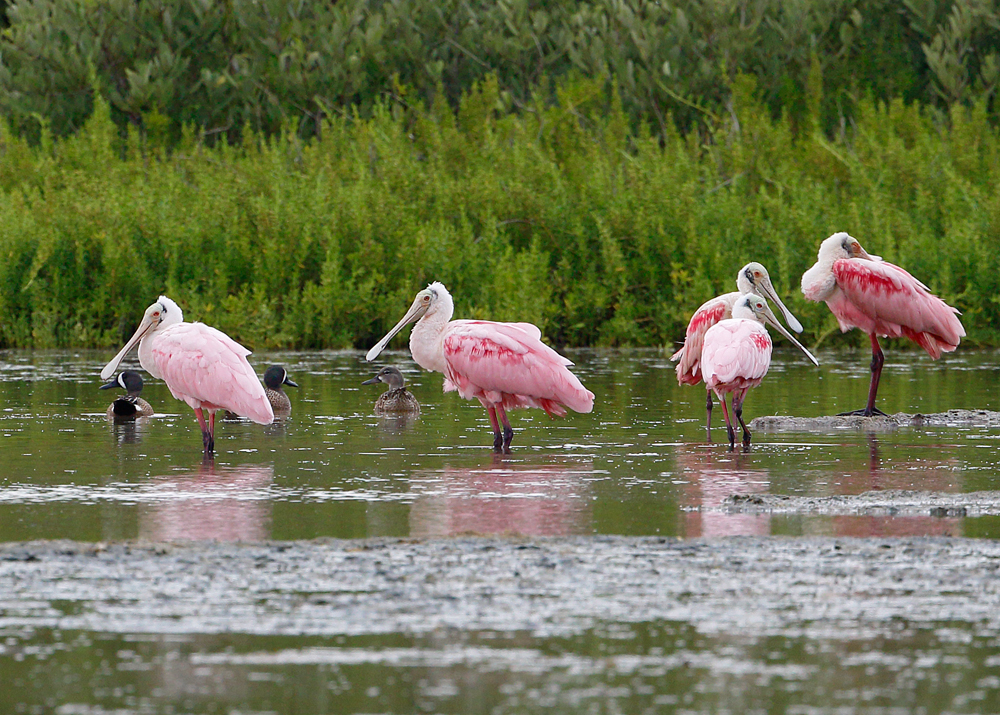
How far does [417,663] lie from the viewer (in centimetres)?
478

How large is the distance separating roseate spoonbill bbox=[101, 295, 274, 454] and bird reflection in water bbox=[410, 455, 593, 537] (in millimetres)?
1570

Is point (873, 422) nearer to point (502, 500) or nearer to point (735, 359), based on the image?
point (735, 359)

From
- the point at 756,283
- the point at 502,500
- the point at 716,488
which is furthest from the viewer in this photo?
the point at 756,283

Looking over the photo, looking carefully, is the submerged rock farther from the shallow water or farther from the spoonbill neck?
the spoonbill neck

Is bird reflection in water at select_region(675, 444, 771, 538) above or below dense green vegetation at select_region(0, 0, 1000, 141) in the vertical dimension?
below

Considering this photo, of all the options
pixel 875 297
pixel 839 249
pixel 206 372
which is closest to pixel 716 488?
pixel 206 372

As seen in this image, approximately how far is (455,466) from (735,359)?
6.54 feet

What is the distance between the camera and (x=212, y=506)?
775 cm

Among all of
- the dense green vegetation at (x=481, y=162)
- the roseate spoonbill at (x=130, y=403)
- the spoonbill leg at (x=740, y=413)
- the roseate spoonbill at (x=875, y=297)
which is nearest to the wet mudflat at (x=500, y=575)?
the spoonbill leg at (x=740, y=413)

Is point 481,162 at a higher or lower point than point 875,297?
higher

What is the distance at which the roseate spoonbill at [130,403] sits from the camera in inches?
466

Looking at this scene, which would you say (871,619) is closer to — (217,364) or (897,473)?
(897,473)

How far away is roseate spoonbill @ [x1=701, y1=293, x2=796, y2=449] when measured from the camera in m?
10.3

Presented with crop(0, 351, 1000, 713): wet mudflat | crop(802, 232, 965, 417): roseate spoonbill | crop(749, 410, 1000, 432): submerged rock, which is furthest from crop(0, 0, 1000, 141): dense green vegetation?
crop(0, 351, 1000, 713): wet mudflat
